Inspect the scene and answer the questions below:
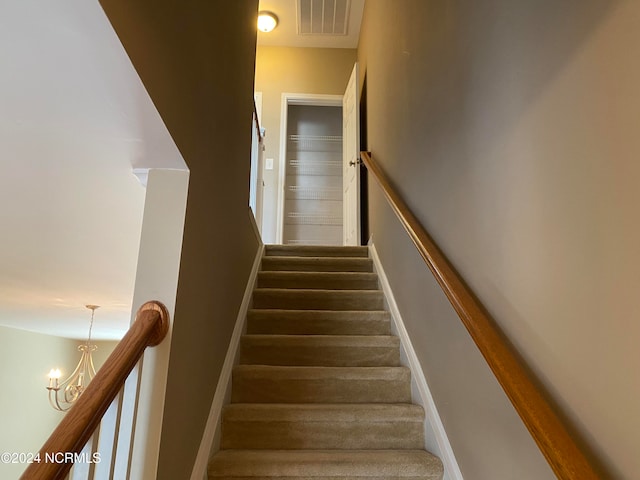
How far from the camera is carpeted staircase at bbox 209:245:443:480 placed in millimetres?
1746

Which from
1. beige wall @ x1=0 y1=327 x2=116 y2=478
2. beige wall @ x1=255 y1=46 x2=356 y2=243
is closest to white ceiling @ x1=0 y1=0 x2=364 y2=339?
beige wall @ x1=0 y1=327 x2=116 y2=478

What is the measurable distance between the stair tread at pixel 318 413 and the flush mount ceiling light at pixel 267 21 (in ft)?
14.0

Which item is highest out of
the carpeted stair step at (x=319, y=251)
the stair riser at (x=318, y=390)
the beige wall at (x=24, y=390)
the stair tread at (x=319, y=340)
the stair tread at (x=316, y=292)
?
the carpeted stair step at (x=319, y=251)

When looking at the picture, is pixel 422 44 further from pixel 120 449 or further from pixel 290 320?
pixel 120 449

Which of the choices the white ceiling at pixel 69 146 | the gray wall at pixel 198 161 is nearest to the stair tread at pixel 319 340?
the gray wall at pixel 198 161

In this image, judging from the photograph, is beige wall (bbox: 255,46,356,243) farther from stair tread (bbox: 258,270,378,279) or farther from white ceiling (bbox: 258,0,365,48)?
stair tread (bbox: 258,270,378,279)

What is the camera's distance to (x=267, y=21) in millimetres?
4887

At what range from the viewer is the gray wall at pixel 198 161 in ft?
3.62

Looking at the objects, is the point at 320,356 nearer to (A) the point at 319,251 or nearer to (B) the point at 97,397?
(A) the point at 319,251

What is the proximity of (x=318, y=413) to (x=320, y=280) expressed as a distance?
1311mm

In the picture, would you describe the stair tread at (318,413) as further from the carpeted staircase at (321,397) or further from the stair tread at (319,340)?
the stair tread at (319,340)

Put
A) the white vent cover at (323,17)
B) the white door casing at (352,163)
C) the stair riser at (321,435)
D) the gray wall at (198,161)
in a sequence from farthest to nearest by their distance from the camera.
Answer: the white vent cover at (323,17), the white door casing at (352,163), the stair riser at (321,435), the gray wall at (198,161)

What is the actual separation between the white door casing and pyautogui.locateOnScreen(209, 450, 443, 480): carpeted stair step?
246 cm

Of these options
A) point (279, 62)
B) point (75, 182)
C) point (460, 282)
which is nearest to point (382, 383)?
point (460, 282)
